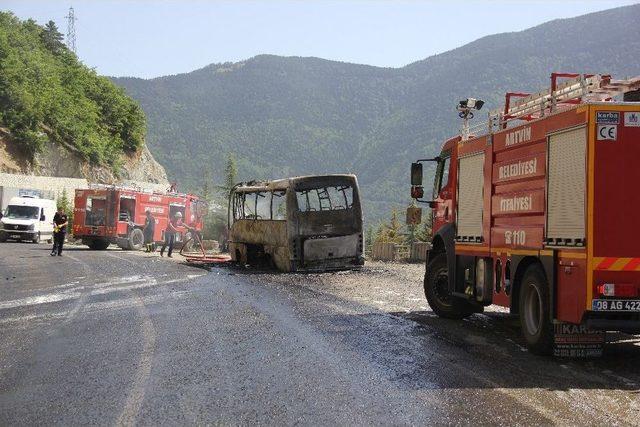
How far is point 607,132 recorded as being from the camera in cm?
784

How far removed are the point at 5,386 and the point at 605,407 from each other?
16.4ft

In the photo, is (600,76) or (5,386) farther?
(600,76)

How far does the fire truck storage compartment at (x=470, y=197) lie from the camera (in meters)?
11.2

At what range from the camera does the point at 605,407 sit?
605cm

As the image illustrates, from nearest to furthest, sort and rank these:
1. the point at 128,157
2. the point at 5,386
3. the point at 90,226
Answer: the point at 5,386, the point at 90,226, the point at 128,157

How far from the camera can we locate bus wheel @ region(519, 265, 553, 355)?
855 centimetres

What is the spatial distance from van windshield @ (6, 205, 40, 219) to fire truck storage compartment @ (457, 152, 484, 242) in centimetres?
3898

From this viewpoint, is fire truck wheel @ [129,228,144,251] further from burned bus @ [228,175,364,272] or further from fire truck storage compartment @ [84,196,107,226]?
burned bus @ [228,175,364,272]

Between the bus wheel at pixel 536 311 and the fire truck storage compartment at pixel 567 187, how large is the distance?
0.53 metres

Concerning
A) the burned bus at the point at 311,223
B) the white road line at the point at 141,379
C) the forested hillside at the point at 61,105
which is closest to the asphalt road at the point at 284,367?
the white road line at the point at 141,379

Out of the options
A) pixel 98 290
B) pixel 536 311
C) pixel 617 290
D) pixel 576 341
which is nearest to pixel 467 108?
pixel 536 311

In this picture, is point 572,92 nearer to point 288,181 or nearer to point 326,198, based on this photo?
point 326,198

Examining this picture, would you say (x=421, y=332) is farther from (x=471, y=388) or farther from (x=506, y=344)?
(x=471, y=388)

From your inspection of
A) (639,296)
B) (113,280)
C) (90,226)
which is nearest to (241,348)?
(639,296)
